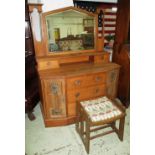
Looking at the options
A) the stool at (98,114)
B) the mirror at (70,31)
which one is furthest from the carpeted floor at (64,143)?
the mirror at (70,31)

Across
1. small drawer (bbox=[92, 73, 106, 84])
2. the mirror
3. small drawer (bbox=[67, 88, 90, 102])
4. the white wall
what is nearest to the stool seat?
small drawer (bbox=[67, 88, 90, 102])

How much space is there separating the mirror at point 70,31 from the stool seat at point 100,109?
34.5 inches

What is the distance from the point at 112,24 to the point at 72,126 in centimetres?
212

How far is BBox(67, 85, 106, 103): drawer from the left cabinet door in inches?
4.5

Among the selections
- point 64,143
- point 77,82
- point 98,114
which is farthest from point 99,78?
point 64,143

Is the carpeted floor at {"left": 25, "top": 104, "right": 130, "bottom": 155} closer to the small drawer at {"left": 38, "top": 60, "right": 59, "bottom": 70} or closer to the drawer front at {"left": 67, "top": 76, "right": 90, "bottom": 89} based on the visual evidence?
the drawer front at {"left": 67, "top": 76, "right": 90, "bottom": 89}

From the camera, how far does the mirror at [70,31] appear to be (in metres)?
2.08

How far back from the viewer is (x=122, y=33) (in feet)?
7.81

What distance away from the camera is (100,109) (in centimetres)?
176

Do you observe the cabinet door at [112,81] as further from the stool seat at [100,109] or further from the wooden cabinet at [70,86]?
the stool seat at [100,109]

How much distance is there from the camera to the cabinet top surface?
191cm

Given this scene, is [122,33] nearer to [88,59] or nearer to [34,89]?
[88,59]

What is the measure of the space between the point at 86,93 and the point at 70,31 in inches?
36.7
